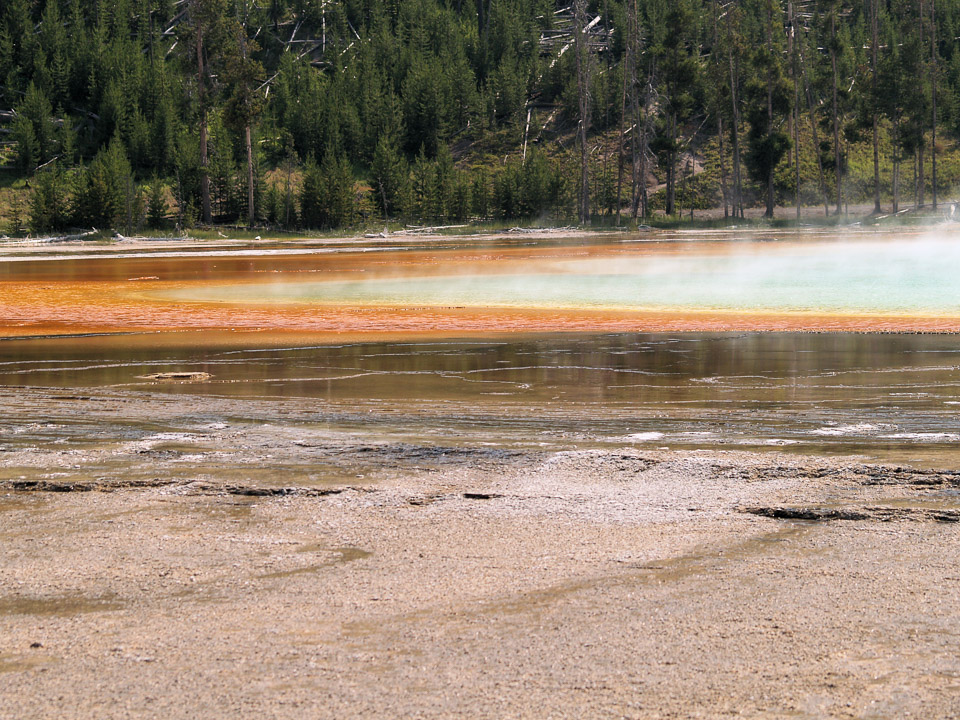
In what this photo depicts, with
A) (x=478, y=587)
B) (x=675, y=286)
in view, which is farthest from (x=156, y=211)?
(x=478, y=587)

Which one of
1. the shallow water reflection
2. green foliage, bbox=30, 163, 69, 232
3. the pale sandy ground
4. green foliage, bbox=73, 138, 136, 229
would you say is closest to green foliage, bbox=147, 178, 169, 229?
green foliage, bbox=73, 138, 136, 229

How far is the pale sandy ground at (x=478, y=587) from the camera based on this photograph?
150 inches

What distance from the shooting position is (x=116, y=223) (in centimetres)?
6500

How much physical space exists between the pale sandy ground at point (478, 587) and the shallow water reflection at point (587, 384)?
1117 mm

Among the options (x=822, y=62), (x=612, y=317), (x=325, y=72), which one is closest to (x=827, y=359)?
(x=612, y=317)

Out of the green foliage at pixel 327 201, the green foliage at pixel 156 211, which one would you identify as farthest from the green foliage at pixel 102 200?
the green foliage at pixel 327 201

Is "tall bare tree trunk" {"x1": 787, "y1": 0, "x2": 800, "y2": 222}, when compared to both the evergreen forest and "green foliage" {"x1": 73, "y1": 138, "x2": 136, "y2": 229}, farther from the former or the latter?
"green foliage" {"x1": 73, "y1": 138, "x2": 136, "y2": 229}

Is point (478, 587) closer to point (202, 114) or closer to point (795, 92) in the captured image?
point (202, 114)

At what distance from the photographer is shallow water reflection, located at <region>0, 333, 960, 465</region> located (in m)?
8.18

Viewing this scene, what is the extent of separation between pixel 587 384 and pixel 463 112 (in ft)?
310

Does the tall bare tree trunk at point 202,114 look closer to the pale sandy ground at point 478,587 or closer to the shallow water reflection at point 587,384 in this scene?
the shallow water reflection at point 587,384

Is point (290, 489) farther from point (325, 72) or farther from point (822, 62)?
point (325, 72)

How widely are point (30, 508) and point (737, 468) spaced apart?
4.17 m

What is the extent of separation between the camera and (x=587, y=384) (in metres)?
11.1
